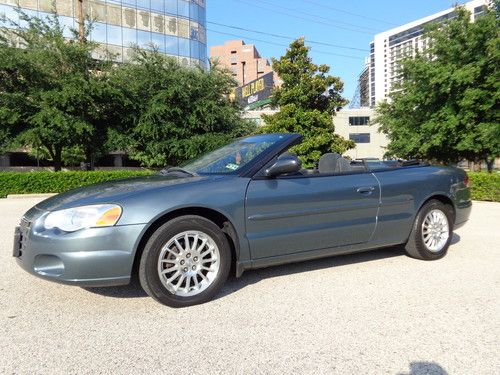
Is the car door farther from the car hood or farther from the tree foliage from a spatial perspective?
the tree foliage

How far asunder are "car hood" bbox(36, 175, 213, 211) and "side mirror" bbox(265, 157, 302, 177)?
59 centimetres

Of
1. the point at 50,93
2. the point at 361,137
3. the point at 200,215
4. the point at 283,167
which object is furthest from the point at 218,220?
the point at 361,137

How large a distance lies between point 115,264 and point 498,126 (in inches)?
631

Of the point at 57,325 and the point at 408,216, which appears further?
the point at 408,216

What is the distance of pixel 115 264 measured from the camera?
124 inches

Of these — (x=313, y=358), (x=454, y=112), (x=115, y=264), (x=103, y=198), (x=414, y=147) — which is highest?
(x=454, y=112)

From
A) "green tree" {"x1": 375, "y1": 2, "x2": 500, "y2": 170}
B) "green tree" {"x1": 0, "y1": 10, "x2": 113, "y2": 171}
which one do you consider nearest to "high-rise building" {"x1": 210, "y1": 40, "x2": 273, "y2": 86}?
"green tree" {"x1": 0, "y1": 10, "x2": 113, "y2": 171}

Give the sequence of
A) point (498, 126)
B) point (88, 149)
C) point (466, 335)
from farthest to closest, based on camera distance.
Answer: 1. point (88, 149)
2. point (498, 126)
3. point (466, 335)

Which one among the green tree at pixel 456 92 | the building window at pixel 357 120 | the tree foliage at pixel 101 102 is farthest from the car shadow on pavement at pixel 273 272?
the building window at pixel 357 120

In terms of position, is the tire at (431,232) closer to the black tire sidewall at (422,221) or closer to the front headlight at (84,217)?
the black tire sidewall at (422,221)

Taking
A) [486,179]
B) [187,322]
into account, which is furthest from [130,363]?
[486,179]

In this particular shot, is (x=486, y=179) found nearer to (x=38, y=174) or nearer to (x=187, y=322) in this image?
(x=187, y=322)

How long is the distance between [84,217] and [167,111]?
18686 mm

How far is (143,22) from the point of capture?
40500 mm
